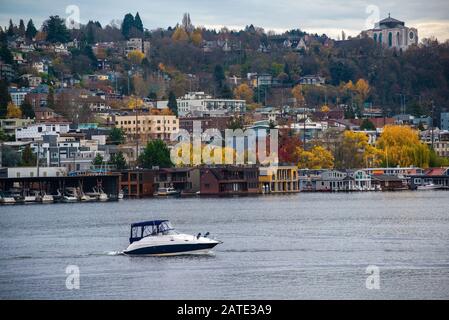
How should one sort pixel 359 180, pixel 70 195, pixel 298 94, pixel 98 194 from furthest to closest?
pixel 298 94
pixel 359 180
pixel 98 194
pixel 70 195

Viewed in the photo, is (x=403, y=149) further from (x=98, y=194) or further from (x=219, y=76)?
(x=219, y=76)

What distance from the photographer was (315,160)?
358 ft

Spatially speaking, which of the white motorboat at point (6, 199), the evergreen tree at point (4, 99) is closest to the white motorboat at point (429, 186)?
the white motorboat at point (6, 199)

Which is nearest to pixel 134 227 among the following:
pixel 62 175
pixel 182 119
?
pixel 62 175

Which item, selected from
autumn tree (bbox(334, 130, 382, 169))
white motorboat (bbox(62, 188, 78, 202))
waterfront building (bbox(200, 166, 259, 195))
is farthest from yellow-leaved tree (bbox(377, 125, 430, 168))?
white motorboat (bbox(62, 188, 78, 202))

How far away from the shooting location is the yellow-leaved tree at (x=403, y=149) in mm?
111750

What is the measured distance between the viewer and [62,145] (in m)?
107

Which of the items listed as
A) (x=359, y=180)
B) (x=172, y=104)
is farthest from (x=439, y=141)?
(x=172, y=104)

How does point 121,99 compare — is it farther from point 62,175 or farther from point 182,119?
point 62,175

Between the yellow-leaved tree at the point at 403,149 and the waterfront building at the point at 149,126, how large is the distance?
2428 cm

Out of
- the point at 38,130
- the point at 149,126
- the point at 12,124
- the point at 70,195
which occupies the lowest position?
the point at 70,195

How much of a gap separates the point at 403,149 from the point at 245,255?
69.4 m
